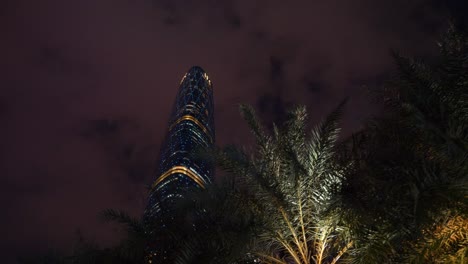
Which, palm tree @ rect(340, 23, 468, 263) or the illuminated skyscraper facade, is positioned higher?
the illuminated skyscraper facade

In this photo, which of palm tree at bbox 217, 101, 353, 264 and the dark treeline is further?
palm tree at bbox 217, 101, 353, 264

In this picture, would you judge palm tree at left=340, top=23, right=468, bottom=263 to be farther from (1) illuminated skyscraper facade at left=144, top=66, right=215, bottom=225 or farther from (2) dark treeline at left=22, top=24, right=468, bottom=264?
(1) illuminated skyscraper facade at left=144, top=66, right=215, bottom=225

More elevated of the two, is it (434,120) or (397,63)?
(397,63)

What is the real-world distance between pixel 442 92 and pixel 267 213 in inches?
165

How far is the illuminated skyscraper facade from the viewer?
6234 centimetres

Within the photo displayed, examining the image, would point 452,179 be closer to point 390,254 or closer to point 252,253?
point 390,254

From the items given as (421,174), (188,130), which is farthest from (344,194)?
(188,130)

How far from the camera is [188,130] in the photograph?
69500mm

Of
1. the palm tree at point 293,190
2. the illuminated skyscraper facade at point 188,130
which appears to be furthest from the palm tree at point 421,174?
the illuminated skyscraper facade at point 188,130

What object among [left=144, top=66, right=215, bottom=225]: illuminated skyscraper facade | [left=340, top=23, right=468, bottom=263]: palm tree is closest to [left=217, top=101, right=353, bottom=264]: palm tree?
[left=340, top=23, right=468, bottom=263]: palm tree

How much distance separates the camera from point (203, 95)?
A: 78688mm

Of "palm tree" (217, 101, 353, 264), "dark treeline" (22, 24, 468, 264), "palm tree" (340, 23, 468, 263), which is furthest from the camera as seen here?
"palm tree" (217, 101, 353, 264)

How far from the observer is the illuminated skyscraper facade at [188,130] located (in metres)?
62.3

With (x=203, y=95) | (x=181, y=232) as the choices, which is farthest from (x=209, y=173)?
(x=181, y=232)
